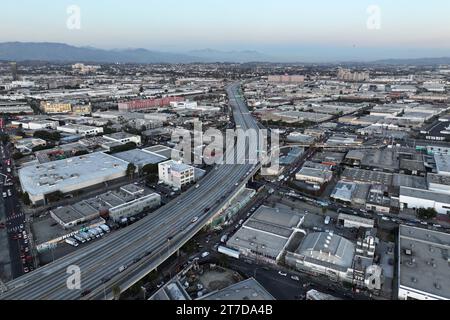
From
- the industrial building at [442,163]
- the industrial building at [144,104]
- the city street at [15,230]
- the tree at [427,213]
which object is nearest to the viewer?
the city street at [15,230]

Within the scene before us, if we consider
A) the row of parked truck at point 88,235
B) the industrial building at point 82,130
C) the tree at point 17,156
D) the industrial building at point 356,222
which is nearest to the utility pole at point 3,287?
the row of parked truck at point 88,235

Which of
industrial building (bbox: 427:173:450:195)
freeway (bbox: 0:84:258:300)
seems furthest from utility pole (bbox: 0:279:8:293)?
industrial building (bbox: 427:173:450:195)

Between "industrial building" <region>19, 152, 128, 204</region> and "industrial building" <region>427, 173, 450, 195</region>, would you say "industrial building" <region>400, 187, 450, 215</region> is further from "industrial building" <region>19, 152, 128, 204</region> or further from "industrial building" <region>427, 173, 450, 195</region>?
"industrial building" <region>19, 152, 128, 204</region>

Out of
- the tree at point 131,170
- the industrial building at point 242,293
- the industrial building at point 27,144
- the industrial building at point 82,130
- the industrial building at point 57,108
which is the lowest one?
the industrial building at point 242,293

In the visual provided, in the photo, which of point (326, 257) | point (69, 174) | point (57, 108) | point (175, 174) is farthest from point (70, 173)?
point (57, 108)

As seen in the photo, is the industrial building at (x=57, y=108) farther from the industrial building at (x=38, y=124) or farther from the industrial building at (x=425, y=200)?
the industrial building at (x=425, y=200)
